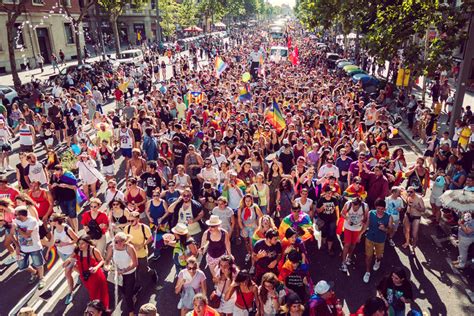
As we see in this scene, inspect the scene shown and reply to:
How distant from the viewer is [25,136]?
12.0m

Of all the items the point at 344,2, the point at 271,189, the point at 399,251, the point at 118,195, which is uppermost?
the point at 344,2

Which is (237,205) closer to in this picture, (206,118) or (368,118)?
(206,118)

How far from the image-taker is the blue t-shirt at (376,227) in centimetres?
714

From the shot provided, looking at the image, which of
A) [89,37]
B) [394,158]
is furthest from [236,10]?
[394,158]

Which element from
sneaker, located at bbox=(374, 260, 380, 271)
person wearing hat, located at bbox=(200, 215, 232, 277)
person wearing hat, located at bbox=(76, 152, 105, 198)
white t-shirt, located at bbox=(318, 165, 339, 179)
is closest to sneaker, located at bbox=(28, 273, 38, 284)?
person wearing hat, located at bbox=(76, 152, 105, 198)

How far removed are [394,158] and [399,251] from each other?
2.41 m

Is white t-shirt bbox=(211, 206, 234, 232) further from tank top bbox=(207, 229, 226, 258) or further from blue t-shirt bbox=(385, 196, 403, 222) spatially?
blue t-shirt bbox=(385, 196, 403, 222)

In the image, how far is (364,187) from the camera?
344 inches

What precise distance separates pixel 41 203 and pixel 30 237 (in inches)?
45.8

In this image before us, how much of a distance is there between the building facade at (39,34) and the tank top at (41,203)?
3070 cm

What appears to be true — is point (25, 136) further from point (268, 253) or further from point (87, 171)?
point (268, 253)

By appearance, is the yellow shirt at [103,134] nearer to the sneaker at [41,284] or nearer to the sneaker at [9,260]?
the sneaker at [9,260]

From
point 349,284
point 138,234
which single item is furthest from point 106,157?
point 349,284

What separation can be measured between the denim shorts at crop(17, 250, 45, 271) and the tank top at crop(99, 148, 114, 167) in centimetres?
385
